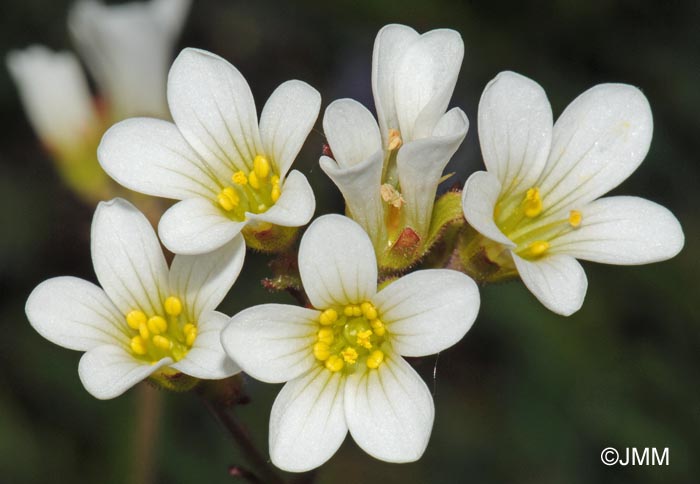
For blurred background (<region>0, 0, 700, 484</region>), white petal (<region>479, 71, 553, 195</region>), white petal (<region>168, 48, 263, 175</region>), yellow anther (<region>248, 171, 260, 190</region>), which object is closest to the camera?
white petal (<region>479, 71, 553, 195</region>)

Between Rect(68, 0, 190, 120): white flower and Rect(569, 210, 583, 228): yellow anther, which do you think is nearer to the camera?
Rect(569, 210, 583, 228): yellow anther

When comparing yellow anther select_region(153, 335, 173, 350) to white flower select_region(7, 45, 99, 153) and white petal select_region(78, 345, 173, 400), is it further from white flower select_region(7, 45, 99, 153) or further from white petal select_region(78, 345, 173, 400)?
white flower select_region(7, 45, 99, 153)

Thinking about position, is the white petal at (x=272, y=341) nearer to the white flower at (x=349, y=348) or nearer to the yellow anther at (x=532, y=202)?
the white flower at (x=349, y=348)

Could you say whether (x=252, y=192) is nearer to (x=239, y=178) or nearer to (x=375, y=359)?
(x=239, y=178)

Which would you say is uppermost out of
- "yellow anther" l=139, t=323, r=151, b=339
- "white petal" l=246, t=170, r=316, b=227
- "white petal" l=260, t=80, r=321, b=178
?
"white petal" l=260, t=80, r=321, b=178

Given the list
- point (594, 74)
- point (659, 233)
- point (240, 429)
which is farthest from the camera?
point (594, 74)

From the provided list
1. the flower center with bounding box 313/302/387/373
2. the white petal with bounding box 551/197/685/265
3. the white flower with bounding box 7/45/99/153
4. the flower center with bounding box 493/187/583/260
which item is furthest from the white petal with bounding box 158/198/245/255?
the white flower with bounding box 7/45/99/153

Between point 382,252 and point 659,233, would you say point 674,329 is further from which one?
point 382,252

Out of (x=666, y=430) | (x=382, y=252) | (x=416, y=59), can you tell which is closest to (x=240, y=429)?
(x=382, y=252)
